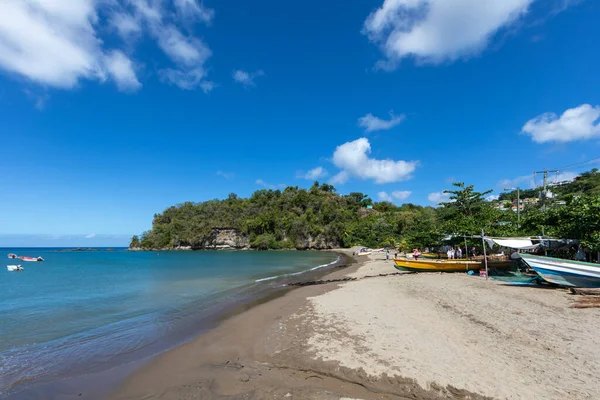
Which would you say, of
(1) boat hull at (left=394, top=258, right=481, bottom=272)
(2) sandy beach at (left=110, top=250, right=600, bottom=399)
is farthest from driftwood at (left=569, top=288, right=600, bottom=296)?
(1) boat hull at (left=394, top=258, right=481, bottom=272)

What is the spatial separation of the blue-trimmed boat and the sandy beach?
2.63m

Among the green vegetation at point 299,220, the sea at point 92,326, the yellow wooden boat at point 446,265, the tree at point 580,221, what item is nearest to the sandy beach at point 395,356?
the sea at point 92,326

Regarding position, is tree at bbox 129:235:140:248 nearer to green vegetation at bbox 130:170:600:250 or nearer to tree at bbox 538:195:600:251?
green vegetation at bbox 130:170:600:250

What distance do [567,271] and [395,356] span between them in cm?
1119

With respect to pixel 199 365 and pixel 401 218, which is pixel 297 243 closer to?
pixel 401 218

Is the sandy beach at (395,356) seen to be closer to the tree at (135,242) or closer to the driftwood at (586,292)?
the driftwood at (586,292)

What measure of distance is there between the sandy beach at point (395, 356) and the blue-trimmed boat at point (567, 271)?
2.63 meters

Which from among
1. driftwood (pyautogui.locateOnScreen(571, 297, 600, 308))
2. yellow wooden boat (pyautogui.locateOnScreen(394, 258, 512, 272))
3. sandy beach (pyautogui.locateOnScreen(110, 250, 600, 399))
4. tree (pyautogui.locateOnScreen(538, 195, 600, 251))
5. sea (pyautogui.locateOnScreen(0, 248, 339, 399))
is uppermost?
tree (pyautogui.locateOnScreen(538, 195, 600, 251))

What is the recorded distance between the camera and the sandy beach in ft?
15.9

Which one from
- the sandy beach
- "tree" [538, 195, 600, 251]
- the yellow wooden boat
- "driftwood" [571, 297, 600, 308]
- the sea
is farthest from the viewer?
the yellow wooden boat

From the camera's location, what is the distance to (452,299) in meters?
→ 11.1

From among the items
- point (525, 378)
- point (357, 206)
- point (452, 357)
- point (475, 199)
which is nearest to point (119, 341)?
point (452, 357)

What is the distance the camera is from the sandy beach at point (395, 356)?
485 centimetres

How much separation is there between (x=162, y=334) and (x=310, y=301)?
6.17m
